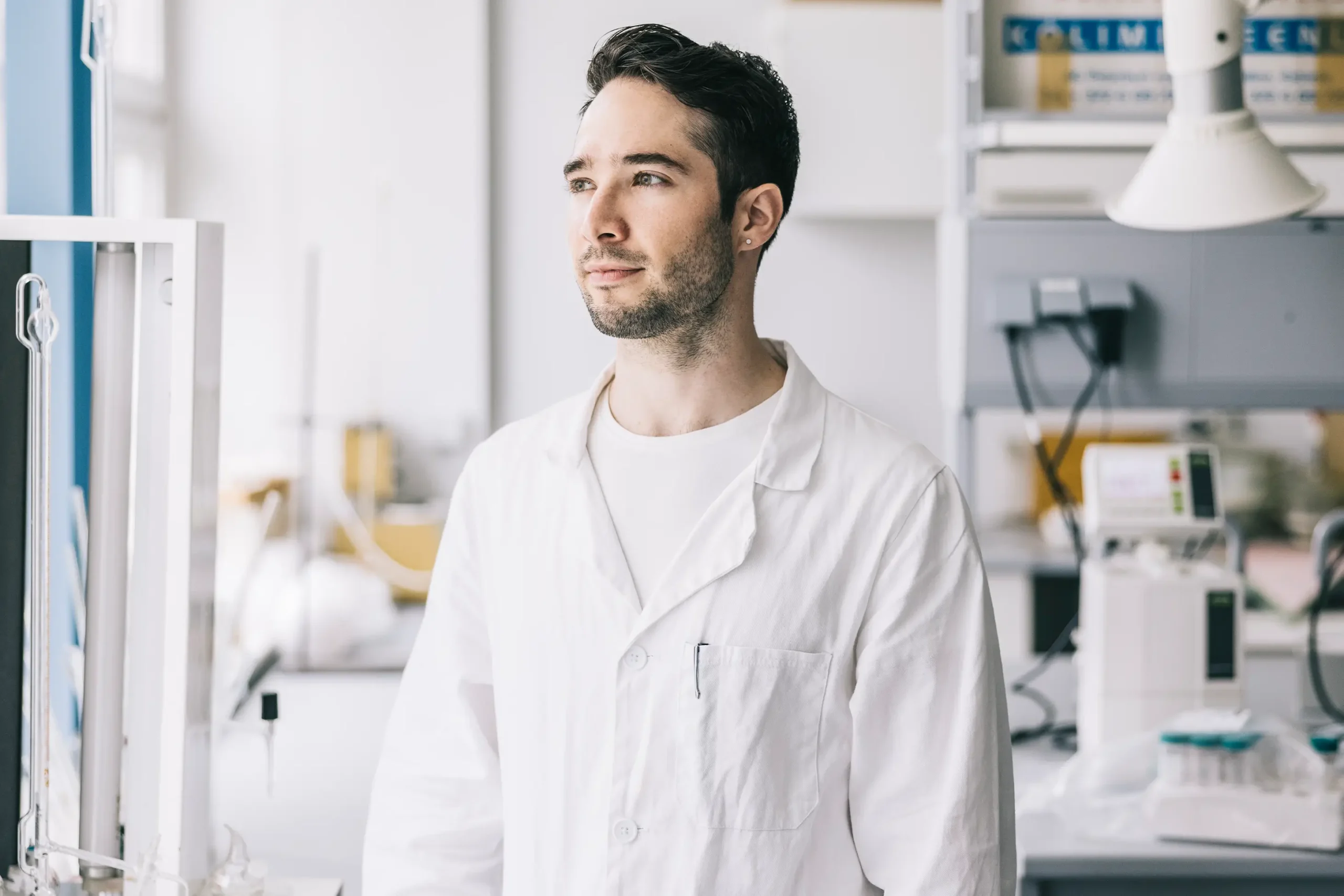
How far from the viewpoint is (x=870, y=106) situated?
3.39m

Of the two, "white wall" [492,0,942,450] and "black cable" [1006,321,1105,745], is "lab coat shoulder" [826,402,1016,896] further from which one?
"white wall" [492,0,942,450]

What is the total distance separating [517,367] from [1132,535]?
6.19 ft

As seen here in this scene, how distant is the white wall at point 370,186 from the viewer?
3443 mm

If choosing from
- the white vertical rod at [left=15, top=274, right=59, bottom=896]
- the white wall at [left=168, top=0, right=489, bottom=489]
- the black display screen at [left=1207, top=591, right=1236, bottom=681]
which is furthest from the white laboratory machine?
the white wall at [left=168, top=0, right=489, bottom=489]

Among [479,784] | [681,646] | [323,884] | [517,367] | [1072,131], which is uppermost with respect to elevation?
[1072,131]

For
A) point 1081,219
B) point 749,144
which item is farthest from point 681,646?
Answer: point 1081,219

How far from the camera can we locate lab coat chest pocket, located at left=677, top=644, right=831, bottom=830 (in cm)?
112

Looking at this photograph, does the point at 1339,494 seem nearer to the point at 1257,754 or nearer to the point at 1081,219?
the point at 1081,219

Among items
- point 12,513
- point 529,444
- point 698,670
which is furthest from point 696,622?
point 12,513

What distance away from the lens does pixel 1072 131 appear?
2111 mm

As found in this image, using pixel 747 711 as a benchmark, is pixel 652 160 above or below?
above

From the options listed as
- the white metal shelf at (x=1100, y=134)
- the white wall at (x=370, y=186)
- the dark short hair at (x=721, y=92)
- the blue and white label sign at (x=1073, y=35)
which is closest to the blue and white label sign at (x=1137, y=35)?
the blue and white label sign at (x=1073, y=35)

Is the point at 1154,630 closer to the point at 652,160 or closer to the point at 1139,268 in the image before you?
the point at 1139,268

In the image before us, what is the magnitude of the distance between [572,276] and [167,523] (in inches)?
91.0
